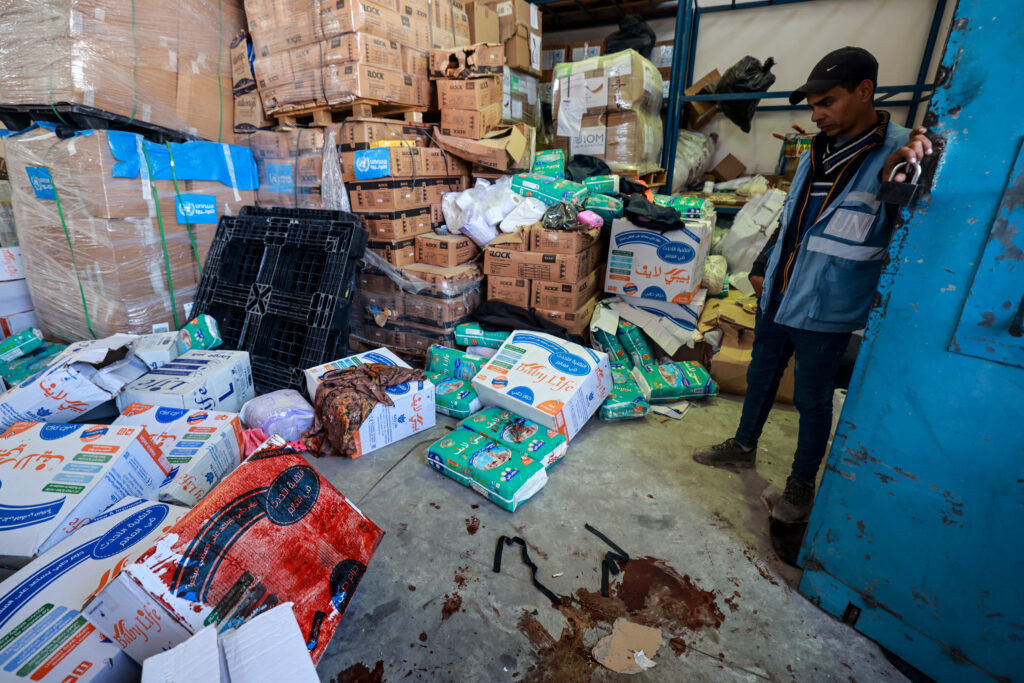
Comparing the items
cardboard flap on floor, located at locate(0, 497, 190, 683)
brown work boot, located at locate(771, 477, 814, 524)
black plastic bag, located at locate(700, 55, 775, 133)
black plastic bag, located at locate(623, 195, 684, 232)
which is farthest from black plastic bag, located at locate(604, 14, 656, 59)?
cardboard flap on floor, located at locate(0, 497, 190, 683)

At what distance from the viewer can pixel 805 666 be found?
4.10 feet

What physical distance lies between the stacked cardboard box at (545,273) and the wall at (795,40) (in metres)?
2.96

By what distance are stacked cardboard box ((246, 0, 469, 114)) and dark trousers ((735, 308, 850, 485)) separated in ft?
8.89

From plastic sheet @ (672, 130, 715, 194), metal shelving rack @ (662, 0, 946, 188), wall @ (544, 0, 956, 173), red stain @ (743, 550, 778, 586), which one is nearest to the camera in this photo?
red stain @ (743, 550, 778, 586)

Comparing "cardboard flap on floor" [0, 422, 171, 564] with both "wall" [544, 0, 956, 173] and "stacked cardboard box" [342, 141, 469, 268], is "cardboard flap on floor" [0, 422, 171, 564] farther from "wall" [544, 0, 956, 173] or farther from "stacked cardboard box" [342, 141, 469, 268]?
"wall" [544, 0, 956, 173]

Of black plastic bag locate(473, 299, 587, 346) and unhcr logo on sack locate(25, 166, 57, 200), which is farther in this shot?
black plastic bag locate(473, 299, 587, 346)

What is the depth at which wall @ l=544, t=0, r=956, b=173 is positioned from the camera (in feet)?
13.0

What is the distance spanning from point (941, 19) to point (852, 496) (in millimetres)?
4871

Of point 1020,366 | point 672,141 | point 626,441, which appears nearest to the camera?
point 1020,366

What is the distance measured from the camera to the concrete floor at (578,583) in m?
1.26

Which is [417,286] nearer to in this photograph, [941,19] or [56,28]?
[56,28]

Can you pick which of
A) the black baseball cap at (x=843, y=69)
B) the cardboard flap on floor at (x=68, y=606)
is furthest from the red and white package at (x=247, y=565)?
the black baseball cap at (x=843, y=69)

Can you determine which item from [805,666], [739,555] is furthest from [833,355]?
[805,666]

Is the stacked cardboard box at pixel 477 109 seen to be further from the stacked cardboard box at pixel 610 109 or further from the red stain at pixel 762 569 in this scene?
the red stain at pixel 762 569
